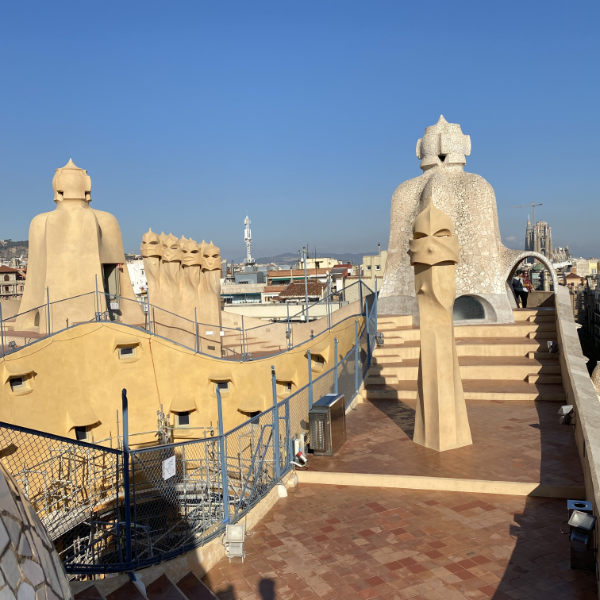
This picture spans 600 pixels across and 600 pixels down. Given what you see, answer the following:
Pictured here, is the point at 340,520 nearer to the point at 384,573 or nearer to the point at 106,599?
the point at 384,573

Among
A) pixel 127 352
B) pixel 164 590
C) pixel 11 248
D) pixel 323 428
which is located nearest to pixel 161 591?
pixel 164 590

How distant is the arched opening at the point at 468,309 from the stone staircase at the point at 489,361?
61.8 inches

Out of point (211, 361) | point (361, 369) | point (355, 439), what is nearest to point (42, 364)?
point (211, 361)

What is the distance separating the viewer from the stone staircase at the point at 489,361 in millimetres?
13586

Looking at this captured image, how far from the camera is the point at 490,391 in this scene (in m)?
13.3

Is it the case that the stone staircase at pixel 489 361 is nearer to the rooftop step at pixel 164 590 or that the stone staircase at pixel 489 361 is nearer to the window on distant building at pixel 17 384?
the rooftop step at pixel 164 590

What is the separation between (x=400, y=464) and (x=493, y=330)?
33.9 feet

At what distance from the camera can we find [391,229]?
2305cm

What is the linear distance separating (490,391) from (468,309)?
27.6 feet

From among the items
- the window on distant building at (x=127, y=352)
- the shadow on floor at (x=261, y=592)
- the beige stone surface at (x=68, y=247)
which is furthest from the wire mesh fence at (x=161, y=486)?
the beige stone surface at (x=68, y=247)

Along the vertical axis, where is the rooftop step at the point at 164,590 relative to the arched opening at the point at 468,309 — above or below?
below

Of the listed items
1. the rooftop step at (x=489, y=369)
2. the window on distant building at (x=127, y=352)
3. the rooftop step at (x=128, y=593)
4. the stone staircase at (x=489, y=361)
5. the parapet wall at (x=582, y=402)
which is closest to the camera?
the rooftop step at (x=128, y=593)

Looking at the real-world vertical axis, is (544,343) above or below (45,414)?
above

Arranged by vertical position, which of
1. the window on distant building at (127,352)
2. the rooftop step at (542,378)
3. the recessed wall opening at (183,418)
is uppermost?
the window on distant building at (127,352)
